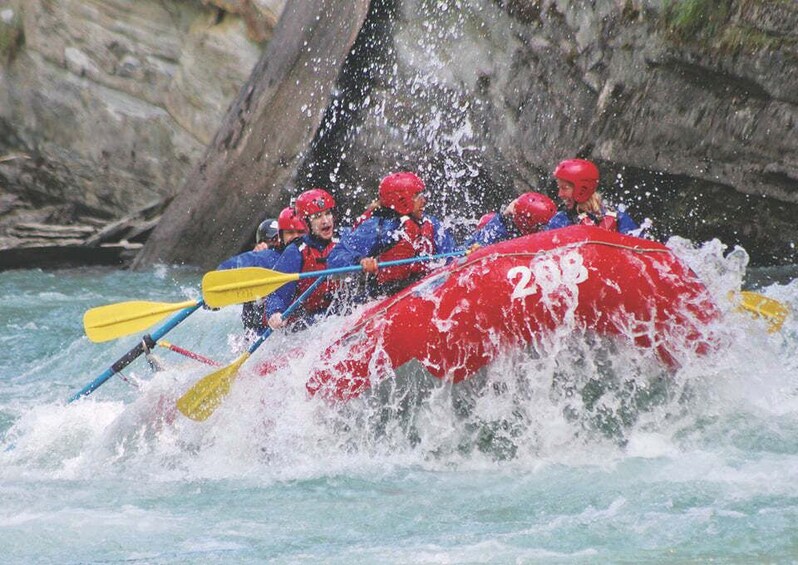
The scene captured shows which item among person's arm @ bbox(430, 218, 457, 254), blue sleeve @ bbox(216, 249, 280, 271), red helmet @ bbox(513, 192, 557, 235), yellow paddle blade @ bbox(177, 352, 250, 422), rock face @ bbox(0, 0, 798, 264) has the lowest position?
yellow paddle blade @ bbox(177, 352, 250, 422)

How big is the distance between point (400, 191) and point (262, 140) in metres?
4.92

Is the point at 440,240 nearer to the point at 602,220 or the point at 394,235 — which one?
the point at 394,235

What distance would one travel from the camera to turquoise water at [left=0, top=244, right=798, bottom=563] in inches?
183

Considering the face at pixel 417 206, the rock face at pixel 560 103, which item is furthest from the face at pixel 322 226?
the rock face at pixel 560 103

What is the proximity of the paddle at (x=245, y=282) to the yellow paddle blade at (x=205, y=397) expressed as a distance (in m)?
0.38

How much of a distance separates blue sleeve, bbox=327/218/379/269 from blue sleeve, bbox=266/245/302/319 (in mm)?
328

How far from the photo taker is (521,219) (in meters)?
6.66

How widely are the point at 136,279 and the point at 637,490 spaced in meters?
7.25

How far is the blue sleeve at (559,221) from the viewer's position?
654cm

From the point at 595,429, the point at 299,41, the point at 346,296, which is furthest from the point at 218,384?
the point at 299,41

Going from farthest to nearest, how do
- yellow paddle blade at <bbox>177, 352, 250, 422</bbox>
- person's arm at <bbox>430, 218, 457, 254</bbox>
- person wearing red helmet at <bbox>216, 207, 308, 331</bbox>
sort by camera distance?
person wearing red helmet at <bbox>216, 207, 308, 331</bbox> → person's arm at <bbox>430, 218, 457, 254</bbox> → yellow paddle blade at <bbox>177, 352, 250, 422</bbox>

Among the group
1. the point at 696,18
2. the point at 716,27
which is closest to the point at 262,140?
the point at 696,18

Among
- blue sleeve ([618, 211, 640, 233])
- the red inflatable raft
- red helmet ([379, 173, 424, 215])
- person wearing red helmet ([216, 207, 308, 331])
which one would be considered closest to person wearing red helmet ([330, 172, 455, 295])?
red helmet ([379, 173, 424, 215])

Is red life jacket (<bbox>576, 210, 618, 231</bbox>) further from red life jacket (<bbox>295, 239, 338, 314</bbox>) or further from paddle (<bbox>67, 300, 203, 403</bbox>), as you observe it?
paddle (<bbox>67, 300, 203, 403</bbox>)
